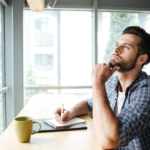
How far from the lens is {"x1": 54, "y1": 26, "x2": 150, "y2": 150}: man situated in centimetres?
93

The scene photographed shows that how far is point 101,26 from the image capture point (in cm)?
357

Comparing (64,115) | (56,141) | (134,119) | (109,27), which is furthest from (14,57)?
(134,119)

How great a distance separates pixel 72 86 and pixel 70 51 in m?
0.69

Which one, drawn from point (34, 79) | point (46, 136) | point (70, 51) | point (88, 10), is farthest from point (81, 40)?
point (46, 136)

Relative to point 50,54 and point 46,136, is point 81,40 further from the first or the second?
point 46,136

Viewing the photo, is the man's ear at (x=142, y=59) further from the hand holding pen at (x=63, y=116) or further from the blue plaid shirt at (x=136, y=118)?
the hand holding pen at (x=63, y=116)

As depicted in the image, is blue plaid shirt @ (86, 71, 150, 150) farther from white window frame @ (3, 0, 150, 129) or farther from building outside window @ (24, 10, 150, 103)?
white window frame @ (3, 0, 150, 129)

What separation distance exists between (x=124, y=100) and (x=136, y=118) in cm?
26

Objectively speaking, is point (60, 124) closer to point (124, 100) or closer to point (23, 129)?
point (23, 129)

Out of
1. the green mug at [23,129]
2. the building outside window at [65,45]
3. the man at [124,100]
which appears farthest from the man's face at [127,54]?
the building outside window at [65,45]

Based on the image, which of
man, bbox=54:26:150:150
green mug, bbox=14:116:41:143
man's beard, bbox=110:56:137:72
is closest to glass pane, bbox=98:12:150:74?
man, bbox=54:26:150:150

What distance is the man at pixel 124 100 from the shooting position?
93 centimetres

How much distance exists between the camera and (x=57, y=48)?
3.51 meters

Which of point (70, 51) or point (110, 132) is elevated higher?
point (70, 51)
